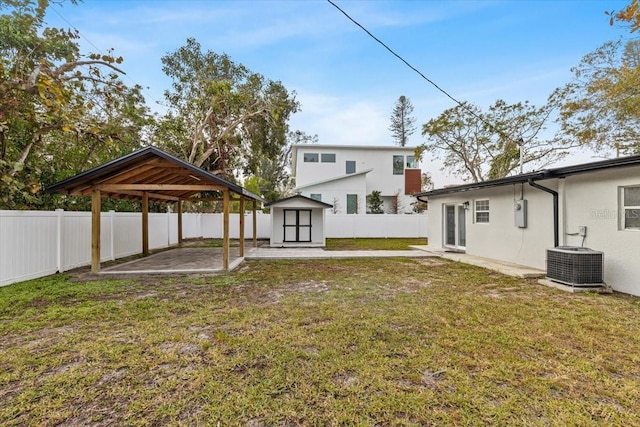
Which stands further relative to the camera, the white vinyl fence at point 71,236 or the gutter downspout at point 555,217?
the gutter downspout at point 555,217

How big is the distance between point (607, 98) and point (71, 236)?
20188 mm

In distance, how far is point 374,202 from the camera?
22156 millimetres

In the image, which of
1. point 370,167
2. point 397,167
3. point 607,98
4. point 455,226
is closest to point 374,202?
point 370,167

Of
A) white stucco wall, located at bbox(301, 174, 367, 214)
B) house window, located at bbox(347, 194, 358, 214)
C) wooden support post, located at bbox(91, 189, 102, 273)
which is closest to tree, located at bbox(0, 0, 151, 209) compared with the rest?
wooden support post, located at bbox(91, 189, 102, 273)

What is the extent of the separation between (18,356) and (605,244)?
928 centimetres

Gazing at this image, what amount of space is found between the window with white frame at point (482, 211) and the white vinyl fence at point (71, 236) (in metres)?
8.83

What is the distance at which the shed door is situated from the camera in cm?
1512

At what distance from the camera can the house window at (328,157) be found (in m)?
22.9

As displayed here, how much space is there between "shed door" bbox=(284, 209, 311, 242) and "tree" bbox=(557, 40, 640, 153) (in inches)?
536

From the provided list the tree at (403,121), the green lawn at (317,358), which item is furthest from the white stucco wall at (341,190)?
the tree at (403,121)

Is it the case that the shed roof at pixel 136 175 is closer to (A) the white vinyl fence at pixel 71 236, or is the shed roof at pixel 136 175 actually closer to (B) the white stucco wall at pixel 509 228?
(A) the white vinyl fence at pixel 71 236

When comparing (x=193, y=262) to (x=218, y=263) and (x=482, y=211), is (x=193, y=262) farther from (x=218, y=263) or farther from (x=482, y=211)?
(x=482, y=211)

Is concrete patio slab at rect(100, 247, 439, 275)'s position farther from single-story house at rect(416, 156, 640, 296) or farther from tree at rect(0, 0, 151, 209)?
tree at rect(0, 0, 151, 209)

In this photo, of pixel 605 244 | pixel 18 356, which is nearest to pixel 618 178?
pixel 605 244
